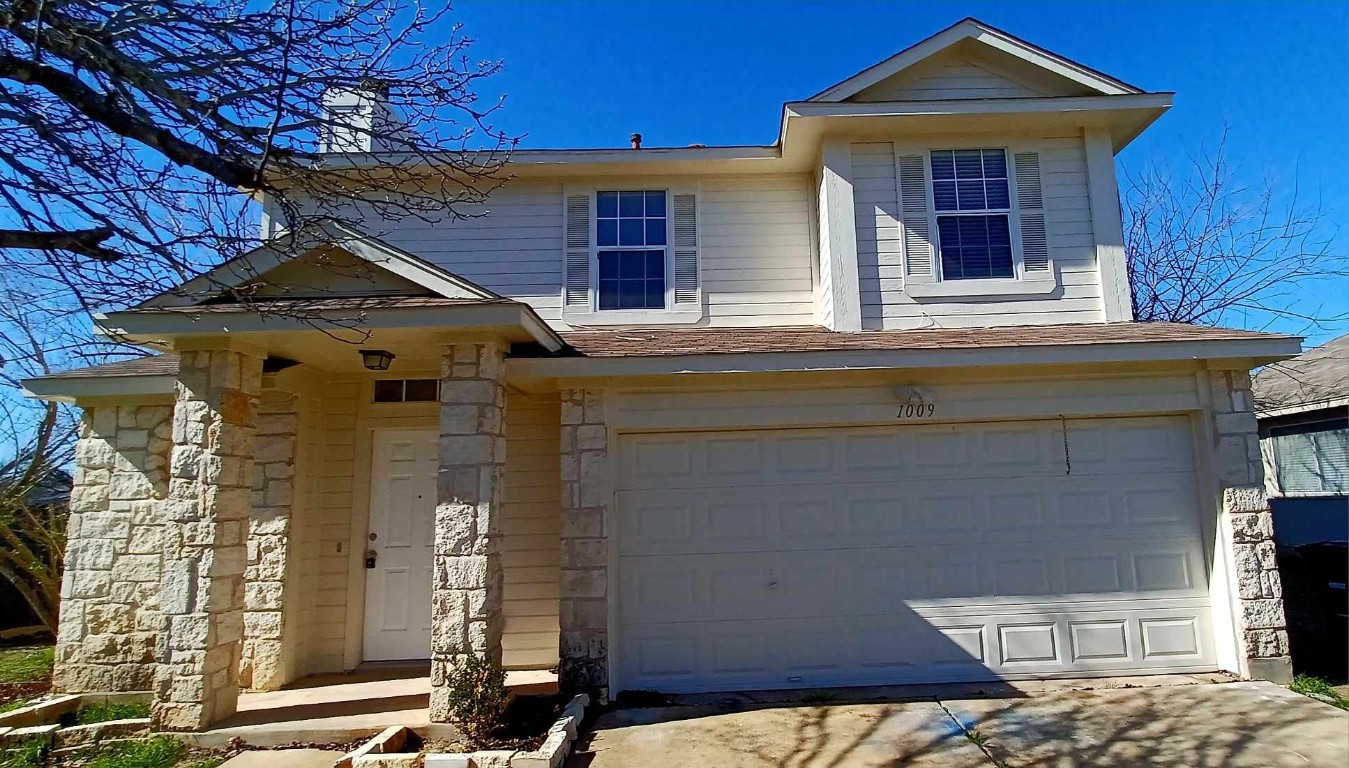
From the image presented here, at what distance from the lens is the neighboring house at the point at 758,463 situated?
5809 mm

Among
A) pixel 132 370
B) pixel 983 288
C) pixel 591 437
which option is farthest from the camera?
pixel 983 288

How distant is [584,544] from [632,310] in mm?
Result: 2986

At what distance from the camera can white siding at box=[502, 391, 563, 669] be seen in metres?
7.35

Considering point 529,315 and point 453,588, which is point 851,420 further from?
point 453,588

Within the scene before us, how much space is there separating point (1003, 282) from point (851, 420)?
249 cm

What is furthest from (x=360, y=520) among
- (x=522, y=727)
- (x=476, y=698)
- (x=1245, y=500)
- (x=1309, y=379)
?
(x=1309, y=379)

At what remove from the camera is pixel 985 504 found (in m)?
6.74

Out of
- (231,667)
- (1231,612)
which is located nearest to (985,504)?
(1231,612)

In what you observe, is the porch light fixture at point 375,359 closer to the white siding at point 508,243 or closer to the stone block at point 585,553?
the stone block at point 585,553

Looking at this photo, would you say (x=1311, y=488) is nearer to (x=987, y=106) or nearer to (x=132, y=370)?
(x=987, y=106)

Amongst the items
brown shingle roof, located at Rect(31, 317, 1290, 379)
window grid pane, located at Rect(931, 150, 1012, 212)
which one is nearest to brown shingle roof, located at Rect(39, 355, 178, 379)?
brown shingle roof, located at Rect(31, 317, 1290, 379)

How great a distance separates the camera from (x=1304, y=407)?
10.8 meters

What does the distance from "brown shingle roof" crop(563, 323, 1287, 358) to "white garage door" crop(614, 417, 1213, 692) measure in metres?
0.78

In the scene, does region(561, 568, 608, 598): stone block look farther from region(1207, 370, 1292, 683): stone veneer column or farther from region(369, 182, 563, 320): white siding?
region(1207, 370, 1292, 683): stone veneer column
